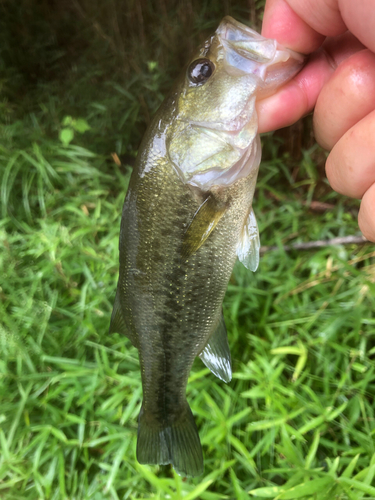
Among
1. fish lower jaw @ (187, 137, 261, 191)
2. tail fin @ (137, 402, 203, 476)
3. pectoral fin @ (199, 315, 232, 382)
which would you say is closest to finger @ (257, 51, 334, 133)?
fish lower jaw @ (187, 137, 261, 191)

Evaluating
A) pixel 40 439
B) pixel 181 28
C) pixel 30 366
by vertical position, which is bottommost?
pixel 40 439

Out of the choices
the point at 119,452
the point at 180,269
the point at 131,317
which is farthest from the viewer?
the point at 119,452

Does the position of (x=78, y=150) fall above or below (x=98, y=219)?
above

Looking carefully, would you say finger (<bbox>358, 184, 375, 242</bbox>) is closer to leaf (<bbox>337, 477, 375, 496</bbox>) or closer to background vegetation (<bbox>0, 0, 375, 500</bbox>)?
background vegetation (<bbox>0, 0, 375, 500</bbox>)

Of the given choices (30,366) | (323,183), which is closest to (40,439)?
(30,366)

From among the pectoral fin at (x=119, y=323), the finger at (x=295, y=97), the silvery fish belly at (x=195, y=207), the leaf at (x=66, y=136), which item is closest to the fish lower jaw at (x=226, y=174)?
the silvery fish belly at (x=195, y=207)

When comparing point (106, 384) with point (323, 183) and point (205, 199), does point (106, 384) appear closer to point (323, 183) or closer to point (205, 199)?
point (205, 199)

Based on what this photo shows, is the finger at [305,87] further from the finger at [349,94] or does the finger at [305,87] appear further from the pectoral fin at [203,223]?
the pectoral fin at [203,223]
